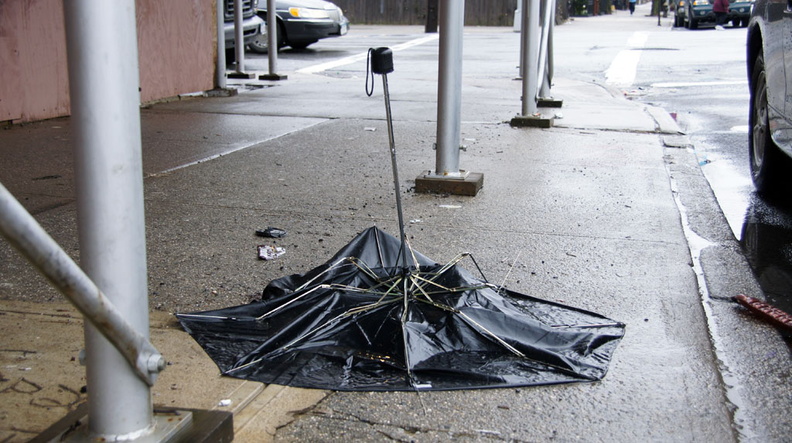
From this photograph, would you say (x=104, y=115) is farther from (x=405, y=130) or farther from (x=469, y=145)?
(x=405, y=130)

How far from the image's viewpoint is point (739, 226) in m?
5.38

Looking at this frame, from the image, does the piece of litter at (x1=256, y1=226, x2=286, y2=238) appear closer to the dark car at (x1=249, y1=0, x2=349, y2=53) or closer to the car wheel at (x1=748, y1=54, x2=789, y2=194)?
the car wheel at (x1=748, y1=54, x2=789, y2=194)

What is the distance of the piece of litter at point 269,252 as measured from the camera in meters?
4.33

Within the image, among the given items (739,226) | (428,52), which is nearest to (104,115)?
(739,226)

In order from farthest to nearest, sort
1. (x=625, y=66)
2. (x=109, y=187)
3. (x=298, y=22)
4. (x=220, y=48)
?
(x=298, y=22) → (x=625, y=66) → (x=220, y=48) → (x=109, y=187)

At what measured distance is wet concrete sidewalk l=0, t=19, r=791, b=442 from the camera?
269 cm

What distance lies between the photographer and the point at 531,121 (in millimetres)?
9086

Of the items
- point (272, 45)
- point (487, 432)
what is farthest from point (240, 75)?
point (487, 432)

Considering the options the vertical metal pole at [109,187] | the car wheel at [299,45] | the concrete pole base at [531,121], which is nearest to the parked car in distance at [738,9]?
the car wheel at [299,45]

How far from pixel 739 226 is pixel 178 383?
12.8 ft

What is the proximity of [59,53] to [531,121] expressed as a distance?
4.97m

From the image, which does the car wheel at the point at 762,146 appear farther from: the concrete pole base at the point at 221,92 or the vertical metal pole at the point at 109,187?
the concrete pole base at the point at 221,92

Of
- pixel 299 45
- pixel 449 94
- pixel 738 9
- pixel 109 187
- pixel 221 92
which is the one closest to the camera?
pixel 109 187

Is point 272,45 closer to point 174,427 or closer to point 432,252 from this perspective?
point 432,252
